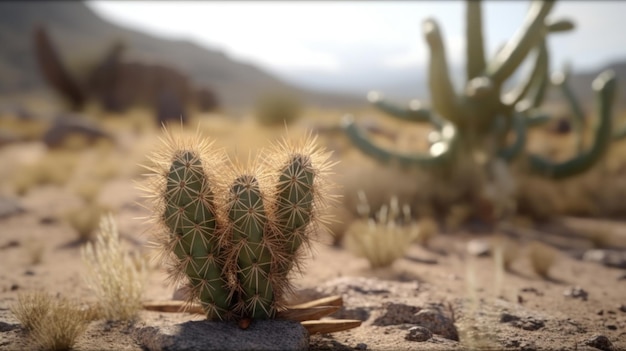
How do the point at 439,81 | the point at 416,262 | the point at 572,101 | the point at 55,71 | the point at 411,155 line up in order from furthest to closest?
the point at 55,71 → the point at 572,101 → the point at 411,155 → the point at 439,81 → the point at 416,262

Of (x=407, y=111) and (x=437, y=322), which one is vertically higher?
(x=407, y=111)

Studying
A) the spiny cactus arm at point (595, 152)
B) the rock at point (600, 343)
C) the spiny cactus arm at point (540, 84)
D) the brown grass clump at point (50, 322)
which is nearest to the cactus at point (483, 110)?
the spiny cactus arm at point (595, 152)

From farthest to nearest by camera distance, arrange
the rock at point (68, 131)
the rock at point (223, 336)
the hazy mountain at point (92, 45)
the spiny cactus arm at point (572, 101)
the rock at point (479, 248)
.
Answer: the hazy mountain at point (92, 45) → the rock at point (68, 131) → the spiny cactus arm at point (572, 101) → the rock at point (479, 248) → the rock at point (223, 336)

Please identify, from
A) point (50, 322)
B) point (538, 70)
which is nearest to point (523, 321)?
point (50, 322)

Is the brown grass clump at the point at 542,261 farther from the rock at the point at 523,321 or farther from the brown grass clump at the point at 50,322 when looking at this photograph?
the brown grass clump at the point at 50,322

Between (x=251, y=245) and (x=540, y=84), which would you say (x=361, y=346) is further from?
(x=540, y=84)

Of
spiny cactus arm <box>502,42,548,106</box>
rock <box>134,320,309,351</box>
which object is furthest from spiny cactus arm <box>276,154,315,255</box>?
spiny cactus arm <box>502,42,548,106</box>

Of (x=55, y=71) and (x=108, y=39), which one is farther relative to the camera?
(x=108, y=39)
